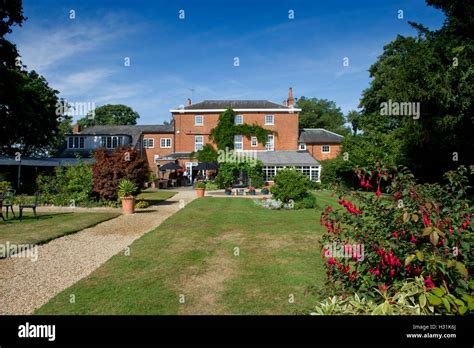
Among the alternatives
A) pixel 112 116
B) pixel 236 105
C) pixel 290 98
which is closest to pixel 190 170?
pixel 236 105

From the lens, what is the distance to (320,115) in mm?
72750

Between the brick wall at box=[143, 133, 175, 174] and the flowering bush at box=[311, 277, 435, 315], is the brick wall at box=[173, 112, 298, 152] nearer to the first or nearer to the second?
the brick wall at box=[143, 133, 175, 174]

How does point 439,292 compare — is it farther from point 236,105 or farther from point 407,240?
point 236,105

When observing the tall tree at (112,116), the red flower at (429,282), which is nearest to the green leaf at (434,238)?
the red flower at (429,282)

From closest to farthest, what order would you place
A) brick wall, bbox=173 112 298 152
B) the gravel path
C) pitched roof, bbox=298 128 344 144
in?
1. the gravel path
2. brick wall, bbox=173 112 298 152
3. pitched roof, bbox=298 128 344 144

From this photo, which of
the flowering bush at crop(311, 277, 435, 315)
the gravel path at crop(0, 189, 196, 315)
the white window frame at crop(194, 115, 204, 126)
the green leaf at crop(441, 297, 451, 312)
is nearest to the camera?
the green leaf at crop(441, 297, 451, 312)

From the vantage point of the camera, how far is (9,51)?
2575cm

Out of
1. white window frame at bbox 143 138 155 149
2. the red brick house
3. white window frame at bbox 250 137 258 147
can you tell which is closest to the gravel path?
the red brick house

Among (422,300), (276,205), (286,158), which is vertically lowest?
(276,205)

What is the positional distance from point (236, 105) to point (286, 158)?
37.3 ft

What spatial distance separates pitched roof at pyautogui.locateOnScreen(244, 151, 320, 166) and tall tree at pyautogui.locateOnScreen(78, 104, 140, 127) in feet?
168

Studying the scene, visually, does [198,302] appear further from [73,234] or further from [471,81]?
[471,81]

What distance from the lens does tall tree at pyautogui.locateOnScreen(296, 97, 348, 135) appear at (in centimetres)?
6944
